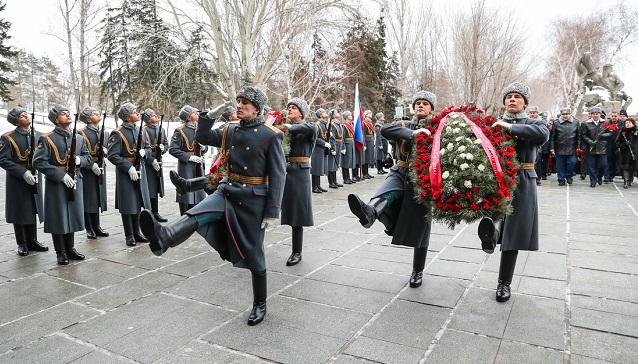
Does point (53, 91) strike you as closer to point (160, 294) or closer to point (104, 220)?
point (104, 220)

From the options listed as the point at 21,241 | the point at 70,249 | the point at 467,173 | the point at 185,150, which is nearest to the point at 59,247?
the point at 70,249

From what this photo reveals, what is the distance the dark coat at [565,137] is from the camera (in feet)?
41.9

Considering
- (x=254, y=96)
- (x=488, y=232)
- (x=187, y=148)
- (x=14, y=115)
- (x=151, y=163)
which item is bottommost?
(x=488, y=232)

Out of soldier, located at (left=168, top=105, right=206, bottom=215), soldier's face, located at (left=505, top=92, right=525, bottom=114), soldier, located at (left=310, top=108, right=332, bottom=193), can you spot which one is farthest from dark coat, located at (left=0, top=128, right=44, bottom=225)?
soldier, located at (left=310, top=108, right=332, bottom=193)

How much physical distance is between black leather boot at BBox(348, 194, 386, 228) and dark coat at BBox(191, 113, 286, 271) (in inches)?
24.8

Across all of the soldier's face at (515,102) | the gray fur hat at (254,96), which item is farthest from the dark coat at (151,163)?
the soldier's face at (515,102)

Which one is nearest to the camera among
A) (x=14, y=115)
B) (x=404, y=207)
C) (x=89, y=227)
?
(x=404, y=207)

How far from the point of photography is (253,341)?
3477mm

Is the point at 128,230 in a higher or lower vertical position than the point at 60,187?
lower

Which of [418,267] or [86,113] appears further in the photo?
[86,113]

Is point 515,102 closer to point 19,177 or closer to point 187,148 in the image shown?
point 187,148

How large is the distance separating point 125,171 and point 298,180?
2697 millimetres

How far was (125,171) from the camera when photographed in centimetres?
670

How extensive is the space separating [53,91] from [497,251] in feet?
187
